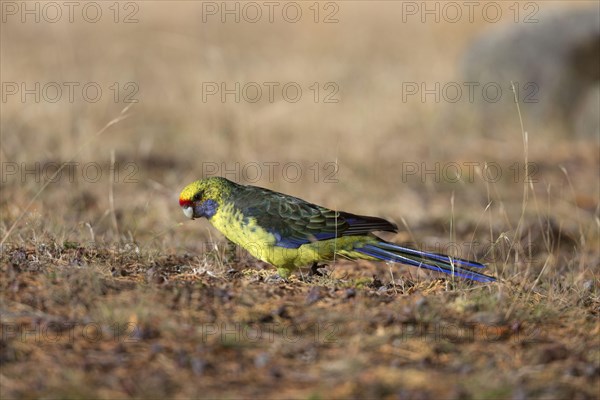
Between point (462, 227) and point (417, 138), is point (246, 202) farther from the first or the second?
point (417, 138)

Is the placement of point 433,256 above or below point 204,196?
below

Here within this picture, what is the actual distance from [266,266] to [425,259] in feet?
4.29

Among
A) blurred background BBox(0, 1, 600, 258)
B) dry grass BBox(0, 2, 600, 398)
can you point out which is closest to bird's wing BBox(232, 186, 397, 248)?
dry grass BBox(0, 2, 600, 398)

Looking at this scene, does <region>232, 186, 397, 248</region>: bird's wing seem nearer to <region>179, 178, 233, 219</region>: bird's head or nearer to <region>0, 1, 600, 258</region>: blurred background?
<region>179, 178, 233, 219</region>: bird's head

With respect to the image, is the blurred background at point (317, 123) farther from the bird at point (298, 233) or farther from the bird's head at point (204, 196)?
the bird at point (298, 233)

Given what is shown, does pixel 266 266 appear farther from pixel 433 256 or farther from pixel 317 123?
pixel 317 123

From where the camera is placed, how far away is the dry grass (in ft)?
11.9

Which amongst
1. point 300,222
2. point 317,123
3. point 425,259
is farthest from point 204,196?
point 317,123

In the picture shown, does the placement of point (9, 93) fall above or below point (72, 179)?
above

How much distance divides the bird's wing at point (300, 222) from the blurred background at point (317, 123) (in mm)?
1056

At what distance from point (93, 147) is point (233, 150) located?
5.80 feet

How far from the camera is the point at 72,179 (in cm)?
917

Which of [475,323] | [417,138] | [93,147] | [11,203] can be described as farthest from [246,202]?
[417,138]

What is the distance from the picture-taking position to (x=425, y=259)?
15.9 ft
